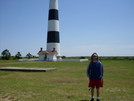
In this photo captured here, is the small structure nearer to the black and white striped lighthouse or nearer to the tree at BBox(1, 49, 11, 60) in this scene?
the black and white striped lighthouse

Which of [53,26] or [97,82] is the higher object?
[53,26]

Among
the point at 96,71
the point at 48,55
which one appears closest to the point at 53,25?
the point at 48,55

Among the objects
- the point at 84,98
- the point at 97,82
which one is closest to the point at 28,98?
the point at 84,98

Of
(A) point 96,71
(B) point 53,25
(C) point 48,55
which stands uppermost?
(B) point 53,25

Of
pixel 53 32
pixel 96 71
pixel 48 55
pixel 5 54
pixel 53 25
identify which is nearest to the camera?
pixel 96 71

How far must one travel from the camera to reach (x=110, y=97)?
227 inches

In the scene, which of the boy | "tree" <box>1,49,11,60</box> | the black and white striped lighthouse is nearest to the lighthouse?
the black and white striped lighthouse

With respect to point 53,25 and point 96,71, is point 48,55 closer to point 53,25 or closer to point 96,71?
point 53,25

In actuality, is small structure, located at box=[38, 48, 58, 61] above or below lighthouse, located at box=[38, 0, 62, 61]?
below

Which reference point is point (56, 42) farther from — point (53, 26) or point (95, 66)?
point (95, 66)

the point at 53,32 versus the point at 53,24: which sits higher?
the point at 53,24

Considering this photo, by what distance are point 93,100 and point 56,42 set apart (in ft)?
103

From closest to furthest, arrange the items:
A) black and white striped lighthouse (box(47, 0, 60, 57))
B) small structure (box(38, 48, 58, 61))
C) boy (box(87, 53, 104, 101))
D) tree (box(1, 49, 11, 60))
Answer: boy (box(87, 53, 104, 101)) < black and white striped lighthouse (box(47, 0, 60, 57)) < small structure (box(38, 48, 58, 61)) < tree (box(1, 49, 11, 60))

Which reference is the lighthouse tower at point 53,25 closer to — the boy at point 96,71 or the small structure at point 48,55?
the small structure at point 48,55
